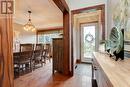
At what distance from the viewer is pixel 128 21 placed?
151cm

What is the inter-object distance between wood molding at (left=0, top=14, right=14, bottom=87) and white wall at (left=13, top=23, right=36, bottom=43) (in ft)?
21.8

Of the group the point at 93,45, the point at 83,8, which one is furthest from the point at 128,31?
the point at 93,45

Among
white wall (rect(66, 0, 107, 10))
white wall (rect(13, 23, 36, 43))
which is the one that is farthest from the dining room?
white wall (rect(66, 0, 107, 10))

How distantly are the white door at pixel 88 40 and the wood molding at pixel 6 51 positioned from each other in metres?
5.47

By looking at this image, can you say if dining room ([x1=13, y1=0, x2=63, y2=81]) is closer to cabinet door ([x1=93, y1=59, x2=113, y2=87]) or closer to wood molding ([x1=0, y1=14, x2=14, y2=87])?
cabinet door ([x1=93, y1=59, x2=113, y2=87])

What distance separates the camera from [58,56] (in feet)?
13.5

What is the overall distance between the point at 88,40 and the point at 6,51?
5.63 metres

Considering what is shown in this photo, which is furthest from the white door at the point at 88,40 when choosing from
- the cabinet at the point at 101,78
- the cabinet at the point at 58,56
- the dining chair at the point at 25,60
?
the cabinet at the point at 101,78

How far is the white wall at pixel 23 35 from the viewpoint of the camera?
274 inches

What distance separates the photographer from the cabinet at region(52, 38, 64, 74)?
4.02 metres

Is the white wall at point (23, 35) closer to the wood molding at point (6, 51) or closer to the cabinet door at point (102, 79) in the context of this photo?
the cabinet door at point (102, 79)

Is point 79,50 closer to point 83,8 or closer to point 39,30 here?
point 83,8

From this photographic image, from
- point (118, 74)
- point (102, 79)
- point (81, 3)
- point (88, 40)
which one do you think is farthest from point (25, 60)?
point (118, 74)

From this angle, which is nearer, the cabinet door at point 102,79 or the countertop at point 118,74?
the countertop at point 118,74
